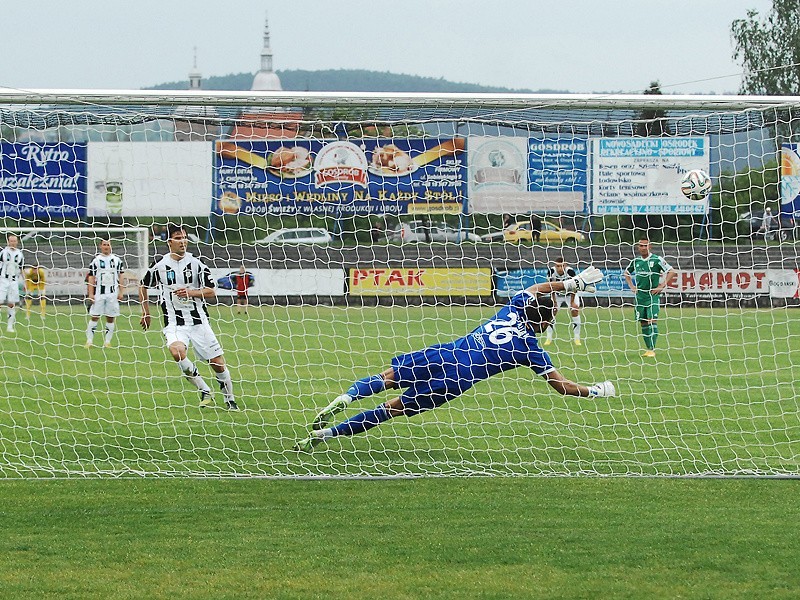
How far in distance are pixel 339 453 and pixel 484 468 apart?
4.07ft

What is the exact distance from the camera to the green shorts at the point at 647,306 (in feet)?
50.5

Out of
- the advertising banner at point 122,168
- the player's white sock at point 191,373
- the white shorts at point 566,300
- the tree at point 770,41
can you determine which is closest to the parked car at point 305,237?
the advertising banner at point 122,168

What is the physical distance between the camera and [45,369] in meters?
13.9

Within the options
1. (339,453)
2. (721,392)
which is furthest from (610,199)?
(339,453)

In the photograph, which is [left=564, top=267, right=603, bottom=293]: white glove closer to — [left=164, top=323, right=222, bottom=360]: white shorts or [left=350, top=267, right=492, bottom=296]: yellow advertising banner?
[left=164, top=323, right=222, bottom=360]: white shorts

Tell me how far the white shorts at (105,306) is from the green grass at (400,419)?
0.64 m

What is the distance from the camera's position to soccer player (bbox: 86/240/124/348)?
1664cm

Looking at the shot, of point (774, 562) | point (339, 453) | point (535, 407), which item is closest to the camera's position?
point (774, 562)

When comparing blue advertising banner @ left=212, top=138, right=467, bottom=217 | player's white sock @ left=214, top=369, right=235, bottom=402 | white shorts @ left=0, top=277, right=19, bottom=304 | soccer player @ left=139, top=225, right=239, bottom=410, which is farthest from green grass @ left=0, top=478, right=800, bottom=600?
white shorts @ left=0, top=277, right=19, bottom=304

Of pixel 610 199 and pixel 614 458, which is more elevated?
pixel 610 199

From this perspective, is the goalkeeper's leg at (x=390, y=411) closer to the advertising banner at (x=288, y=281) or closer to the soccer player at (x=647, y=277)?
the soccer player at (x=647, y=277)

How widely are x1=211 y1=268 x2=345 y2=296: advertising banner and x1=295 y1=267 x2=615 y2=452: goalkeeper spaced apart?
38.4 ft

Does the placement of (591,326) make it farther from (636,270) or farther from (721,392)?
(721,392)

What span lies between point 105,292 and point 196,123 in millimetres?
8496
